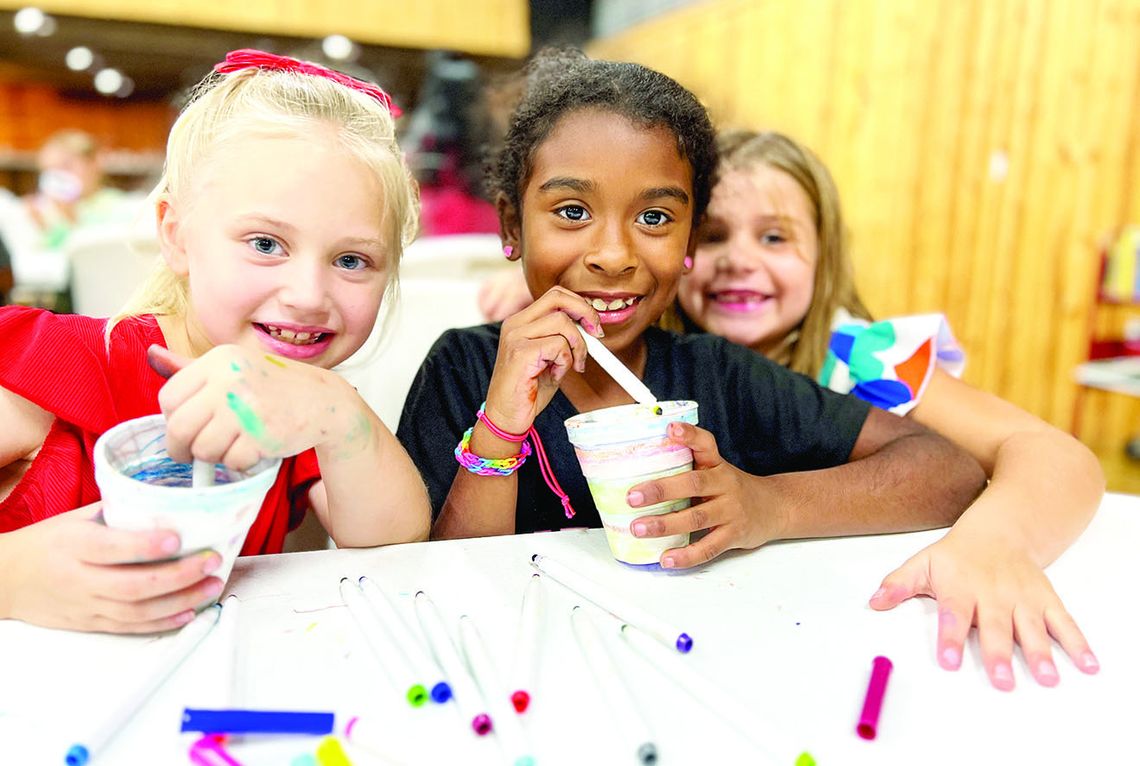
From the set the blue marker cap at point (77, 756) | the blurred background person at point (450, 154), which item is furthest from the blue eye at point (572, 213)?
the blurred background person at point (450, 154)

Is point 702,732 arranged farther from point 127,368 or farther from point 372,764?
point 127,368

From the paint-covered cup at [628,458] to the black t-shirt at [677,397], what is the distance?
0.97 ft

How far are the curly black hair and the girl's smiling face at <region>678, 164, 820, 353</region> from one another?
0.32 metres

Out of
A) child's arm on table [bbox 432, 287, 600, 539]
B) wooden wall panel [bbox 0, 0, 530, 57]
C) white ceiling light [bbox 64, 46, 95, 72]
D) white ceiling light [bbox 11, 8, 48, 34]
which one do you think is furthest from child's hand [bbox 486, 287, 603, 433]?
white ceiling light [bbox 64, 46, 95, 72]

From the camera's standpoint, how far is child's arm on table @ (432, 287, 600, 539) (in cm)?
85

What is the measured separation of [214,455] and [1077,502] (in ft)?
2.83

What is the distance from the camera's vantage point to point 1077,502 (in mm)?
940

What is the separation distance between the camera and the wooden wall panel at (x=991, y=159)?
3.75m

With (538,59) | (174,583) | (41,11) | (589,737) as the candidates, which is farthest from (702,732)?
(41,11)

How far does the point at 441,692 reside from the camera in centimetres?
56

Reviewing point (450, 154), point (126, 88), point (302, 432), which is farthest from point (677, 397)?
point (126, 88)

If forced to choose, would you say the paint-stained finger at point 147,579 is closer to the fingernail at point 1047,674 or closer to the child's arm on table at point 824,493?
the child's arm on table at point 824,493

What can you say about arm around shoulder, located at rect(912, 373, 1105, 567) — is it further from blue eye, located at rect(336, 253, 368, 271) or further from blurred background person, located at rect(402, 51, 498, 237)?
blurred background person, located at rect(402, 51, 498, 237)

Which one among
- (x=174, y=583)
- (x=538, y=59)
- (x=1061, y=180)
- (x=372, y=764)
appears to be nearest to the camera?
(x=372, y=764)
